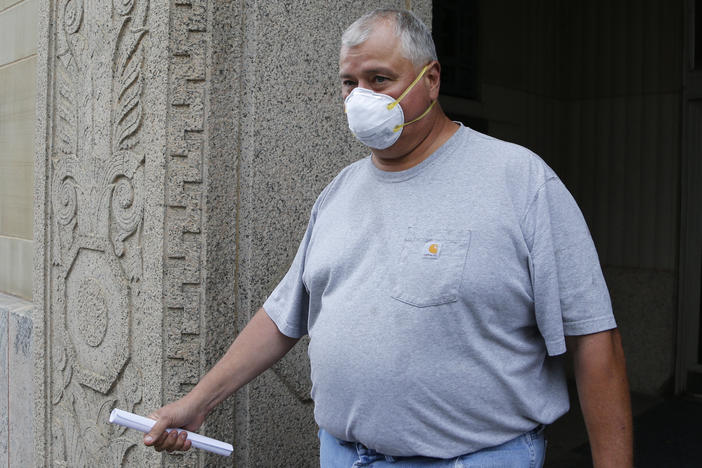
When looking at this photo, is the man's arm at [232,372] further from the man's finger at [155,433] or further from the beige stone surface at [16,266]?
the beige stone surface at [16,266]

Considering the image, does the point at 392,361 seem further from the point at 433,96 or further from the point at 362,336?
the point at 433,96

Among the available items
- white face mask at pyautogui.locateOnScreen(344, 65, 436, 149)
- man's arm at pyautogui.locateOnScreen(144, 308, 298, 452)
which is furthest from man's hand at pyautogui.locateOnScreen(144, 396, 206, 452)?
white face mask at pyautogui.locateOnScreen(344, 65, 436, 149)

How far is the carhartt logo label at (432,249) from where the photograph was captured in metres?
1.61

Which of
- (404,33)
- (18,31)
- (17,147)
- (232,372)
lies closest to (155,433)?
Result: (232,372)

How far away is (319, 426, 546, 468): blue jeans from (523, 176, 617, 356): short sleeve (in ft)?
0.80

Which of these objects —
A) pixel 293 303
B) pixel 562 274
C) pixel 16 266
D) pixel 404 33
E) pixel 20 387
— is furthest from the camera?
pixel 16 266

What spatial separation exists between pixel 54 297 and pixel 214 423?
127cm

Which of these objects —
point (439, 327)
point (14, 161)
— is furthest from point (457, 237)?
point (14, 161)

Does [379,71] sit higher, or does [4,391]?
[379,71]

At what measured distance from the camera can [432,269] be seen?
160 centimetres

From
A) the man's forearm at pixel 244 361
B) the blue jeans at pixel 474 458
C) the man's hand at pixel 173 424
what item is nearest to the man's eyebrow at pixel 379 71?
the man's forearm at pixel 244 361

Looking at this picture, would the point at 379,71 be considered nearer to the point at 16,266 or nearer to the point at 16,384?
the point at 16,384

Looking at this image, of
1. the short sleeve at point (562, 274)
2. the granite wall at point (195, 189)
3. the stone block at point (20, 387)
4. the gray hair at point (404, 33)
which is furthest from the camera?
the stone block at point (20, 387)

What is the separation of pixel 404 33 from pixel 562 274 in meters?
0.71
